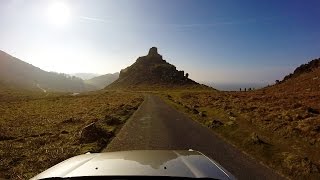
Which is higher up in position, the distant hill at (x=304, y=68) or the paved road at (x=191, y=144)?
the distant hill at (x=304, y=68)

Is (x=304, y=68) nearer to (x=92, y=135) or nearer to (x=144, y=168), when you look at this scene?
(x=92, y=135)

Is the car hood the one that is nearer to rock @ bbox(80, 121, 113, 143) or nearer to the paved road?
the paved road

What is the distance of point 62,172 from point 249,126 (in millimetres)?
24857

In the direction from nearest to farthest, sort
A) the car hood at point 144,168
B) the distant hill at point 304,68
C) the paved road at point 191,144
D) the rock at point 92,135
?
the car hood at point 144,168 → the paved road at point 191,144 → the rock at point 92,135 → the distant hill at point 304,68

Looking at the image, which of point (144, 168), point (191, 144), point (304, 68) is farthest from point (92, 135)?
point (304, 68)

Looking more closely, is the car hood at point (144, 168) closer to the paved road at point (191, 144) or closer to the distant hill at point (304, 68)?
the paved road at point (191, 144)

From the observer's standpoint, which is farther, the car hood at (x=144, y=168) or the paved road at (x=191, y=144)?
the paved road at (x=191, y=144)

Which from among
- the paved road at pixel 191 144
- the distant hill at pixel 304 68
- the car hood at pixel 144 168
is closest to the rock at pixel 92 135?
the paved road at pixel 191 144

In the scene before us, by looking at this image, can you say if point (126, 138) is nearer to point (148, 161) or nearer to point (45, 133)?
point (45, 133)

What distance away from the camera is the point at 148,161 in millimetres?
4797

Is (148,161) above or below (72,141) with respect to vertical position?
above

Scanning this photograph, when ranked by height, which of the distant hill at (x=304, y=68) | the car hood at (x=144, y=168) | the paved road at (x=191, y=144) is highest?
the distant hill at (x=304, y=68)

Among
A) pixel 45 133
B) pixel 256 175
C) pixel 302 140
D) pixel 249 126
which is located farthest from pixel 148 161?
pixel 249 126

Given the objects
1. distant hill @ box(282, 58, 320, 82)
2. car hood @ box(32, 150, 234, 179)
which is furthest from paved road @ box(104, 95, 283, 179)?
distant hill @ box(282, 58, 320, 82)
